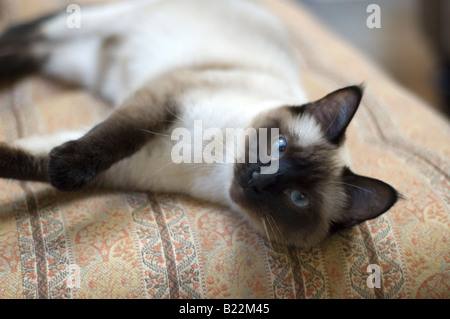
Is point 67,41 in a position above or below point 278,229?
above

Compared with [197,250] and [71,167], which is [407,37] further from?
[71,167]

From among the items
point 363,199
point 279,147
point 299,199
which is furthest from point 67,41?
point 363,199

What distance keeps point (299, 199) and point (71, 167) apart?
62 cm

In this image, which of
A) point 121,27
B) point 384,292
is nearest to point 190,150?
point 384,292

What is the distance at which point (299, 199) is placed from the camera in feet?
4.05

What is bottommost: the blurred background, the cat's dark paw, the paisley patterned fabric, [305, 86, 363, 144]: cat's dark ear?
the paisley patterned fabric

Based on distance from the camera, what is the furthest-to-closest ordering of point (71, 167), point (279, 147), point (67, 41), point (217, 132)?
point (67, 41)
point (217, 132)
point (279, 147)
point (71, 167)

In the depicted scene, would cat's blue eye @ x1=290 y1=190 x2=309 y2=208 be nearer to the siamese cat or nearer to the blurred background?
the siamese cat

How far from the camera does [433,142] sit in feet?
5.32

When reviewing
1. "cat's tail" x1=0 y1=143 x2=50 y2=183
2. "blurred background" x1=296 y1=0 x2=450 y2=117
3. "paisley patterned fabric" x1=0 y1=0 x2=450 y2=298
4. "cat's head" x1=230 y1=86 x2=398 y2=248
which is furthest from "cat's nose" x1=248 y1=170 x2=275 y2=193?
"blurred background" x1=296 y1=0 x2=450 y2=117

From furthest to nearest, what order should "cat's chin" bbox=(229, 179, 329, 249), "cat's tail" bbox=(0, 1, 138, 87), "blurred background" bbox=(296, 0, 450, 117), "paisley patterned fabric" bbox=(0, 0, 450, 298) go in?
1. "blurred background" bbox=(296, 0, 450, 117)
2. "cat's tail" bbox=(0, 1, 138, 87)
3. "cat's chin" bbox=(229, 179, 329, 249)
4. "paisley patterned fabric" bbox=(0, 0, 450, 298)

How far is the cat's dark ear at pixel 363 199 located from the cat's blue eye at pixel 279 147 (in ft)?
0.64

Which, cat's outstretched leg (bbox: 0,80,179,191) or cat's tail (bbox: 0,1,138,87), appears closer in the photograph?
cat's outstretched leg (bbox: 0,80,179,191)

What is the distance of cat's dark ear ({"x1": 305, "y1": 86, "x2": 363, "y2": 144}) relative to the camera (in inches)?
46.9
